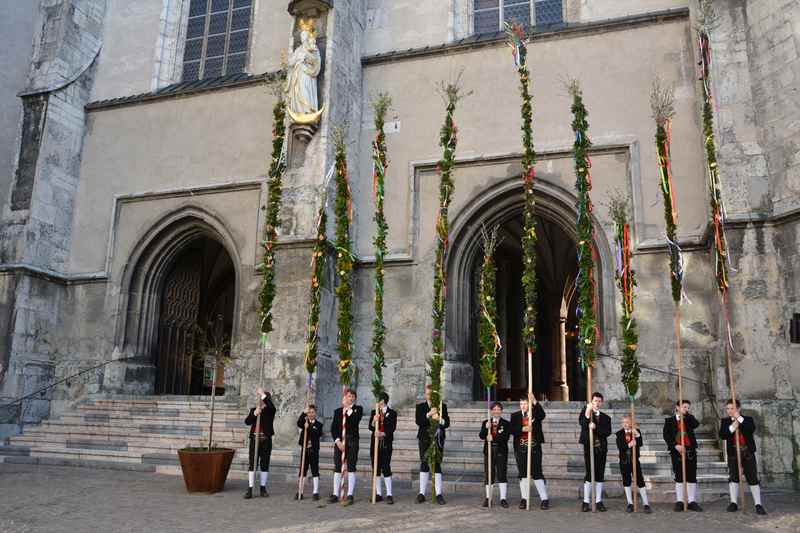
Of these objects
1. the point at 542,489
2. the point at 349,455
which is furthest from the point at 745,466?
the point at 349,455

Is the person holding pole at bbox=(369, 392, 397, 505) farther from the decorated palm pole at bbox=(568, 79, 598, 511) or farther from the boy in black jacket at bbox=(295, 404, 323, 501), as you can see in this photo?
the decorated palm pole at bbox=(568, 79, 598, 511)

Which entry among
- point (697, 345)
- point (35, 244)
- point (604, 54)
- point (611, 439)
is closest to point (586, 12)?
point (604, 54)

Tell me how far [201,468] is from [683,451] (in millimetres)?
5736

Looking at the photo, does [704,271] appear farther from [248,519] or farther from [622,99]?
[248,519]

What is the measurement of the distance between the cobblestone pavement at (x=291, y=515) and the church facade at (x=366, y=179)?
10.1 ft

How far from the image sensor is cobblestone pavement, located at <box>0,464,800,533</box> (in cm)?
637

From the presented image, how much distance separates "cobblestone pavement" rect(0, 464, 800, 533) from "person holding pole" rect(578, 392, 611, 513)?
24cm

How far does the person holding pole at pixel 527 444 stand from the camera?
25.4ft

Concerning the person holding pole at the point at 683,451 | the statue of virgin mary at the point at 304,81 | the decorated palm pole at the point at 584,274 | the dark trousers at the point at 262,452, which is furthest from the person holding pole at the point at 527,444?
the statue of virgin mary at the point at 304,81

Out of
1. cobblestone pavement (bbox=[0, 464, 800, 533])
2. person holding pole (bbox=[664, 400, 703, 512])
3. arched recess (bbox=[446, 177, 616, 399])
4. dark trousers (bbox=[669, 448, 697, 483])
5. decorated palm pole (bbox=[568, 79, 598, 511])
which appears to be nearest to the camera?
cobblestone pavement (bbox=[0, 464, 800, 533])

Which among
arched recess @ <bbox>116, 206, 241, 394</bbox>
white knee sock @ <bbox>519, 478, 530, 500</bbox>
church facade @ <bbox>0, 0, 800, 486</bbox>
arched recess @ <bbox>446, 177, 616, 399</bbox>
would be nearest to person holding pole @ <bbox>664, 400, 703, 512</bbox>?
white knee sock @ <bbox>519, 478, 530, 500</bbox>

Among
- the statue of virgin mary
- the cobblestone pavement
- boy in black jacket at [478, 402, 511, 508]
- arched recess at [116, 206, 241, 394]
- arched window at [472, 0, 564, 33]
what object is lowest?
the cobblestone pavement

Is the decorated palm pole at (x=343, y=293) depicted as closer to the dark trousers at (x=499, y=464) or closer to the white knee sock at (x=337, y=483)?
the white knee sock at (x=337, y=483)

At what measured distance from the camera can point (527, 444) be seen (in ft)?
26.0
